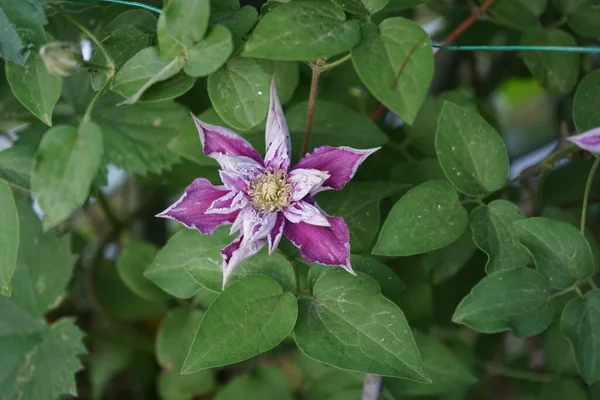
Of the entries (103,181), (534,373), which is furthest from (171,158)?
(534,373)

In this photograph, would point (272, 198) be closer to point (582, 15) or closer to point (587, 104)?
point (587, 104)

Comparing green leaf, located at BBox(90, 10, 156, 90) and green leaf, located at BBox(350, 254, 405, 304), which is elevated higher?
green leaf, located at BBox(90, 10, 156, 90)

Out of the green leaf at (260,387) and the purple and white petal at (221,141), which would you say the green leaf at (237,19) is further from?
the green leaf at (260,387)

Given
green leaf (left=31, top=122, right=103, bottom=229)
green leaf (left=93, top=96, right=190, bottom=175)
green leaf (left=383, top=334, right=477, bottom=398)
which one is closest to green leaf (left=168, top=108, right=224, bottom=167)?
green leaf (left=93, top=96, right=190, bottom=175)

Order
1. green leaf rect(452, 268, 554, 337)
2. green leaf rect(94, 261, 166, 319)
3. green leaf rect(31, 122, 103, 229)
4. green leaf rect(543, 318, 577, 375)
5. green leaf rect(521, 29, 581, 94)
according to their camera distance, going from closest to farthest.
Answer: green leaf rect(31, 122, 103, 229)
green leaf rect(452, 268, 554, 337)
green leaf rect(521, 29, 581, 94)
green leaf rect(543, 318, 577, 375)
green leaf rect(94, 261, 166, 319)

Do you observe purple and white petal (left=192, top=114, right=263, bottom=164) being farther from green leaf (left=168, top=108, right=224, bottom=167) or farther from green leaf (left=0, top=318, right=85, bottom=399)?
green leaf (left=0, top=318, right=85, bottom=399)

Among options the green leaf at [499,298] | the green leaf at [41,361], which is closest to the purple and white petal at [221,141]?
the green leaf at [499,298]
